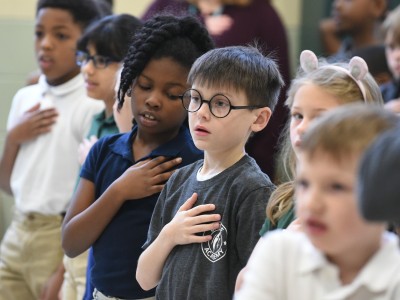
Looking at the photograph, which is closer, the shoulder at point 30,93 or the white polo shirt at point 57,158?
the white polo shirt at point 57,158

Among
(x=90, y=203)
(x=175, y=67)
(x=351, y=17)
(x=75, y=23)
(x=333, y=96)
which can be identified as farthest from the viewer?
(x=351, y=17)

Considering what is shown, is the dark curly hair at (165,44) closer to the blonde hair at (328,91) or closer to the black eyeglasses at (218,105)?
the black eyeglasses at (218,105)

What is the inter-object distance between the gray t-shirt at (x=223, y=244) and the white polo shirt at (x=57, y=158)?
1.24m

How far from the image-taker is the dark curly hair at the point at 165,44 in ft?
7.03

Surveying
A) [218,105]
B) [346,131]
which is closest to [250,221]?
[218,105]

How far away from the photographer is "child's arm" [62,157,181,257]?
2.13 m

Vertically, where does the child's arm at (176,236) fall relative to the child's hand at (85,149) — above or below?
below

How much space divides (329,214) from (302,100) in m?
0.59

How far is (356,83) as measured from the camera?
Result: 174cm

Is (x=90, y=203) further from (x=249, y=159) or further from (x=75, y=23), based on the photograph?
(x=75, y=23)

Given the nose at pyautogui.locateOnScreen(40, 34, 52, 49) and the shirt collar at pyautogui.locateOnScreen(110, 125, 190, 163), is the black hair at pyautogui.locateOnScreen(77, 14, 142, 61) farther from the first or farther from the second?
the shirt collar at pyautogui.locateOnScreen(110, 125, 190, 163)

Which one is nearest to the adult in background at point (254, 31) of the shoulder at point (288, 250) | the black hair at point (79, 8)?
the black hair at point (79, 8)

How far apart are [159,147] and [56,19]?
1.32 metres

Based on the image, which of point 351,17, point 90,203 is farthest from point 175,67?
point 351,17
